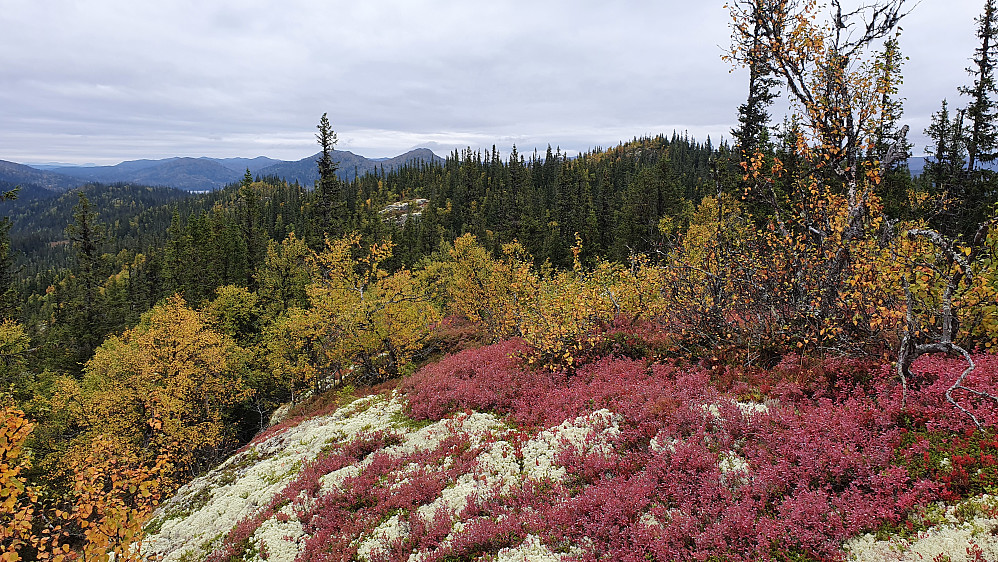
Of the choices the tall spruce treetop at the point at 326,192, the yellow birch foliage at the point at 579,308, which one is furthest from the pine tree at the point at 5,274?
the yellow birch foliage at the point at 579,308

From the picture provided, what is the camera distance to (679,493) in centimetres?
729

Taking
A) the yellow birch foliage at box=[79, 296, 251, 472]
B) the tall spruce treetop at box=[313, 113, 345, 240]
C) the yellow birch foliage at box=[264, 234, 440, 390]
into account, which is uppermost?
the tall spruce treetop at box=[313, 113, 345, 240]

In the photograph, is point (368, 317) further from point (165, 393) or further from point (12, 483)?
point (12, 483)

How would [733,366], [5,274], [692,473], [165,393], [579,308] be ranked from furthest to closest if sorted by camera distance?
[5,274]
[165,393]
[579,308]
[733,366]
[692,473]

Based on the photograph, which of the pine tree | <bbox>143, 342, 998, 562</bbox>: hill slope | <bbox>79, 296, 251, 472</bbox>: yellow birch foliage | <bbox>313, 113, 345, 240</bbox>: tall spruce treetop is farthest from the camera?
<bbox>313, 113, 345, 240</bbox>: tall spruce treetop

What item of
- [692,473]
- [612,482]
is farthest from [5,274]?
[692,473]

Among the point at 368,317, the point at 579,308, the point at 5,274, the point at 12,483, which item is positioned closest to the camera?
the point at 12,483

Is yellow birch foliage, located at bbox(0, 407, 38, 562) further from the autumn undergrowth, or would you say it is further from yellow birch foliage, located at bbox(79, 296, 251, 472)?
yellow birch foliage, located at bbox(79, 296, 251, 472)

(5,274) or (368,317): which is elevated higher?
(5,274)

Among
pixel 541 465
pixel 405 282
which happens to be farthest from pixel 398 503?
pixel 405 282

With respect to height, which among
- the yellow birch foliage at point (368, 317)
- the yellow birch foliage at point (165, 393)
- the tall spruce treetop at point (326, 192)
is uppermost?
the tall spruce treetop at point (326, 192)

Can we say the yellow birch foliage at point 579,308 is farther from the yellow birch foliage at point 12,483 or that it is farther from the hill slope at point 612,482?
the yellow birch foliage at point 12,483

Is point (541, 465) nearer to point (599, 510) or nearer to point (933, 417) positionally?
point (599, 510)

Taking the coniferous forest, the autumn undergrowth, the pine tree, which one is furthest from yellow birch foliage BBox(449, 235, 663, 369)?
the pine tree
